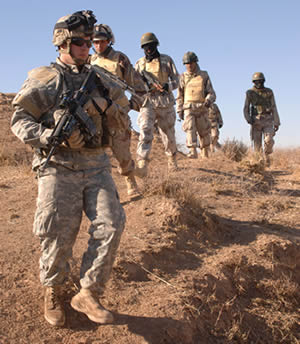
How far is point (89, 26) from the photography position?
3365mm

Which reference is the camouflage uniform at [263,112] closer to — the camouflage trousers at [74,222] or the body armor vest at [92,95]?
the body armor vest at [92,95]

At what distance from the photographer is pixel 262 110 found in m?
11.2

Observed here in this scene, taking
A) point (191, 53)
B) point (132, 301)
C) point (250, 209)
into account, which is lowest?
point (132, 301)

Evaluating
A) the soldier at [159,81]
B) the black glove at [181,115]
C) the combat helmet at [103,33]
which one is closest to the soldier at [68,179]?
the combat helmet at [103,33]

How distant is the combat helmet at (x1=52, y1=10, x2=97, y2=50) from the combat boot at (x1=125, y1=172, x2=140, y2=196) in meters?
2.68

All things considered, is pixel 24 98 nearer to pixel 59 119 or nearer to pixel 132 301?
pixel 59 119

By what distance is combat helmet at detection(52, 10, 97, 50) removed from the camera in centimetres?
332

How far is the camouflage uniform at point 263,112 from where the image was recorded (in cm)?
1120

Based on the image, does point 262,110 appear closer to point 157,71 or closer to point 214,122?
point 214,122

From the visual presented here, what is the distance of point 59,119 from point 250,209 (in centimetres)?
431

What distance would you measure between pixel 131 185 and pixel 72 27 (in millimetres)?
2853

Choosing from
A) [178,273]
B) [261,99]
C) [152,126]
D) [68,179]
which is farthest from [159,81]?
[68,179]

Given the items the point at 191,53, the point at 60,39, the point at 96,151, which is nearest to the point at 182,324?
the point at 96,151

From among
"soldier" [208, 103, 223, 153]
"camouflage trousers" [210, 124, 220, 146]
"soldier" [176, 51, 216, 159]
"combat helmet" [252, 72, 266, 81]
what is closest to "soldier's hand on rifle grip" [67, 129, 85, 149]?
"soldier" [176, 51, 216, 159]
